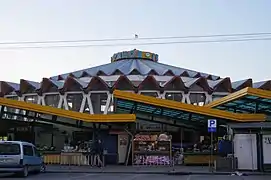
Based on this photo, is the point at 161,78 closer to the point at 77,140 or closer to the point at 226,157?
the point at 77,140

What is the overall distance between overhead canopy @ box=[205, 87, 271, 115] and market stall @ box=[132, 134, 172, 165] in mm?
5212

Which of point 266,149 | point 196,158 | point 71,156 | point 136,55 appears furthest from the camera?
point 136,55

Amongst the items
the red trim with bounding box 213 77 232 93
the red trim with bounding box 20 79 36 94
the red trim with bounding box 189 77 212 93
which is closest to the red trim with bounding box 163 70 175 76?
the red trim with bounding box 189 77 212 93

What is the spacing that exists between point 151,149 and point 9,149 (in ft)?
35.6

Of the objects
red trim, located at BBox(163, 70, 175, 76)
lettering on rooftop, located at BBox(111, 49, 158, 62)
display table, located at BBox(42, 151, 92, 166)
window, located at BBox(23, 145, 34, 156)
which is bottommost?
display table, located at BBox(42, 151, 92, 166)

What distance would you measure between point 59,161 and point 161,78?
87.5 ft

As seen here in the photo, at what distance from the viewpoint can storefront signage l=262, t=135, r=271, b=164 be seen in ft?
76.0

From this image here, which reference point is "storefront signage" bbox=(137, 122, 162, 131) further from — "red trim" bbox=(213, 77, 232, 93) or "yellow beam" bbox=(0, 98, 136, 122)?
"red trim" bbox=(213, 77, 232, 93)

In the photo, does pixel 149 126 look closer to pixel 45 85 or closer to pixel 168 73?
pixel 168 73

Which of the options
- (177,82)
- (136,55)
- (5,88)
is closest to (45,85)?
(5,88)

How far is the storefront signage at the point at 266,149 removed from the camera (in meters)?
23.2

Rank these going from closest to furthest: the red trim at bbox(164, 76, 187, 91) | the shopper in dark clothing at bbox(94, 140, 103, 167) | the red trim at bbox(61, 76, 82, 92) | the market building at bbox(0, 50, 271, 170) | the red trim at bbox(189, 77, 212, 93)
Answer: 1. the market building at bbox(0, 50, 271, 170)
2. the shopper in dark clothing at bbox(94, 140, 103, 167)
3. the red trim at bbox(164, 76, 187, 91)
4. the red trim at bbox(189, 77, 212, 93)
5. the red trim at bbox(61, 76, 82, 92)

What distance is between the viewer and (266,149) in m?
23.3

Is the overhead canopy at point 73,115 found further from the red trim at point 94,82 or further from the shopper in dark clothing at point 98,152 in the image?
the red trim at point 94,82
